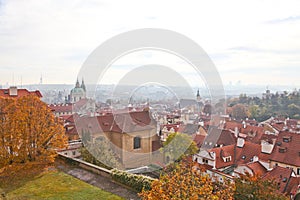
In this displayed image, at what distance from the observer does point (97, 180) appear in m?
9.05

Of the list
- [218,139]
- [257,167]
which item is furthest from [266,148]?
[218,139]

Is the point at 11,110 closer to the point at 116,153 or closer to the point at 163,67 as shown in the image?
the point at 163,67

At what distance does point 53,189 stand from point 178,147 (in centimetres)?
1046

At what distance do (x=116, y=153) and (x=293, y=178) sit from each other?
31.9 feet

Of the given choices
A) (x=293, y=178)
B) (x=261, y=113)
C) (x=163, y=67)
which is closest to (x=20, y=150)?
(x=163, y=67)

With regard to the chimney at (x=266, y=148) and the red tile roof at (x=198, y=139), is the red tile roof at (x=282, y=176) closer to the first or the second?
the chimney at (x=266, y=148)

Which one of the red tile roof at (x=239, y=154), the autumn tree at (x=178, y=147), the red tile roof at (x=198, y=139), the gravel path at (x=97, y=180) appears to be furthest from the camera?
the red tile roof at (x=198, y=139)

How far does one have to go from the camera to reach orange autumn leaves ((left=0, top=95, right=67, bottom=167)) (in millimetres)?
9648

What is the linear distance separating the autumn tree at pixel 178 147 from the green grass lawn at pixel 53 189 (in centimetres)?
847

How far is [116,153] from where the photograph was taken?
16.8m

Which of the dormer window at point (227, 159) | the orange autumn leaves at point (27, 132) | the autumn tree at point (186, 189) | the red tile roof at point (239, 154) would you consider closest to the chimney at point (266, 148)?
the red tile roof at point (239, 154)

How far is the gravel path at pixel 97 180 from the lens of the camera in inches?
313

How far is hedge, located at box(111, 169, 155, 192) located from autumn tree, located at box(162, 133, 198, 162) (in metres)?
8.02

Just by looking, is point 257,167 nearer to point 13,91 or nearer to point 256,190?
point 256,190
